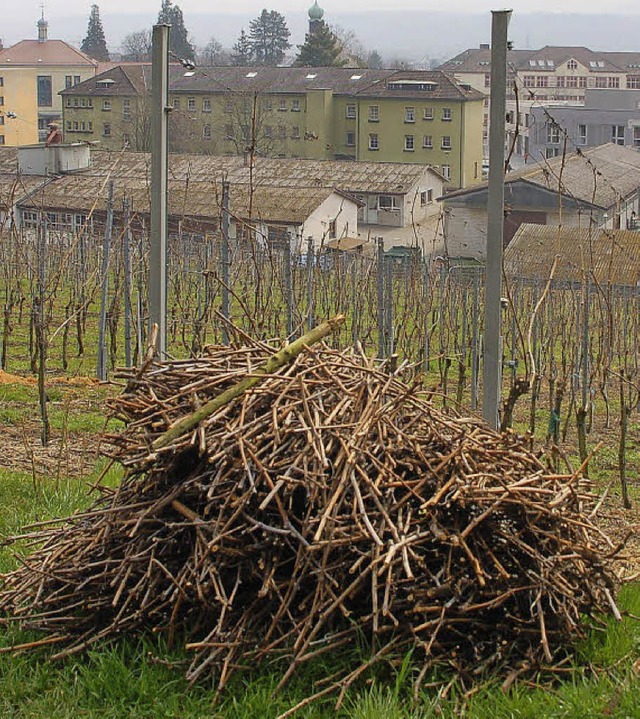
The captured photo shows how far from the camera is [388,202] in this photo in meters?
35.2

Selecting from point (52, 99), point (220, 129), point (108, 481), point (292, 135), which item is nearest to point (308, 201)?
point (220, 129)

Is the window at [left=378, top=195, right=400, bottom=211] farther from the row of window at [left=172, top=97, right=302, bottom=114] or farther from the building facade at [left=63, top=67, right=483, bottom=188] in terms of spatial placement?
the row of window at [left=172, top=97, right=302, bottom=114]

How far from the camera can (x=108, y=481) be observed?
5668 millimetres

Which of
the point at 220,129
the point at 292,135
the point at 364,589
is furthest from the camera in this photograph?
the point at 292,135

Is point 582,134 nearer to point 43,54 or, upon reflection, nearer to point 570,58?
point 570,58

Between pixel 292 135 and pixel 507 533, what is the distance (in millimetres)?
34235

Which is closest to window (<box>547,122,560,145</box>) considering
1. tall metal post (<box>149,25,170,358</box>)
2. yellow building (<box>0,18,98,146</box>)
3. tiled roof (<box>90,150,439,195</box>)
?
tall metal post (<box>149,25,170,358</box>)

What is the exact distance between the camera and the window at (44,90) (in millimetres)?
58769

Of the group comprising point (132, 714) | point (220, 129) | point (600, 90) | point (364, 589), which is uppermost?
point (600, 90)

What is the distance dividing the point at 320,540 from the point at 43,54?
216 feet

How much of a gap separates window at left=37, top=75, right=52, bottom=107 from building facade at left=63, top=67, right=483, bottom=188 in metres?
19.0

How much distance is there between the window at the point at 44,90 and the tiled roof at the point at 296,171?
27566mm

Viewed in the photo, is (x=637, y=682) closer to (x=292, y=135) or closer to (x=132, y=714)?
(x=132, y=714)

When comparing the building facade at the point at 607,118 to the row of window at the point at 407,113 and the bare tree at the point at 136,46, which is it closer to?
the row of window at the point at 407,113
